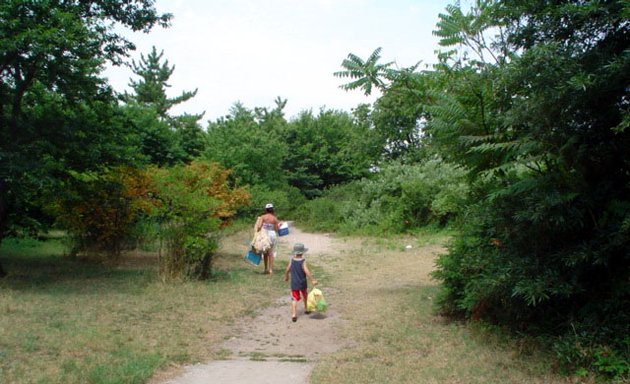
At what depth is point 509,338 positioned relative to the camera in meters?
6.50

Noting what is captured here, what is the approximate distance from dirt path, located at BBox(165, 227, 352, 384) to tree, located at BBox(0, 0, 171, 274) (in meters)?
4.67

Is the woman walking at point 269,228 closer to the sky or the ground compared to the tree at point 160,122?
closer to the ground

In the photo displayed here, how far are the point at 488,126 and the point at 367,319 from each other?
3443 mm

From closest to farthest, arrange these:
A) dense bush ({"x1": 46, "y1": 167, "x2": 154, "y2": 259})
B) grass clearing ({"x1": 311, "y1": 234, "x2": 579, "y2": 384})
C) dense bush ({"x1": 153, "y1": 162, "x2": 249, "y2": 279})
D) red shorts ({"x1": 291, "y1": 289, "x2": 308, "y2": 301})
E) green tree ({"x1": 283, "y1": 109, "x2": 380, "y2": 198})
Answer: grass clearing ({"x1": 311, "y1": 234, "x2": 579, "y2": 384}), red shorts ({"x1": 291, "y1": 289, "x2": 308, "y2": 301}), dense bush ({"x1": 153, "y1": 162, "x2": 249, "y2": 279}), dense bush ({"x1": 46, "y1": 167, "x2": 154, "y2": 259}), green tree ({"x1": 283, "y1": 109, "x2": 380, "y2": 198})

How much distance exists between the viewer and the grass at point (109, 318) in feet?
19.1

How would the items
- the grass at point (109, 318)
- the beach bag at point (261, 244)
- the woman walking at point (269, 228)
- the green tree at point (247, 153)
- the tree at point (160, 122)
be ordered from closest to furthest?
the grass at point (109, 318)
the beach bag at point (261, 244)
the woman walking at point (269, 228)
the tree at point (160, 122)
the green tree at point (247, 153)

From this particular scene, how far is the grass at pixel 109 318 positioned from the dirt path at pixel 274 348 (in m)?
0.29

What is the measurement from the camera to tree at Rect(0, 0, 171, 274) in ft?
30.9

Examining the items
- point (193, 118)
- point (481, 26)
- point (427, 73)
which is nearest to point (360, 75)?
point (427, 73)

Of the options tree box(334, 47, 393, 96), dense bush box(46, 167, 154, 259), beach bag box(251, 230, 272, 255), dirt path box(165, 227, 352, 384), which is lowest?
dirt path box(165, 227, 352, 384)

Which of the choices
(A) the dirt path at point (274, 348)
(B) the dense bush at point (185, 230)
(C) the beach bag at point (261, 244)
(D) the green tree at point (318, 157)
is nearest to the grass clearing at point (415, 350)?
(A) the dirt path at point (274, 348)

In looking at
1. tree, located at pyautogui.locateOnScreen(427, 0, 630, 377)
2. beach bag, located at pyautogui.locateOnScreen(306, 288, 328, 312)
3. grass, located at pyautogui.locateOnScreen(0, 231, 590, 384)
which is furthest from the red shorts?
tree, located at pyautogui.locateOnScreen(427, 0, 630, 377)

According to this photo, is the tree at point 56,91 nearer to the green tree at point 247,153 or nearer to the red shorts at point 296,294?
the red shorts at point 296,294

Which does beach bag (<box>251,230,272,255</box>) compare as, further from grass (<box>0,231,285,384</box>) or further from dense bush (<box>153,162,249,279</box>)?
dense bush (<box>153,162,249,279</box>)
